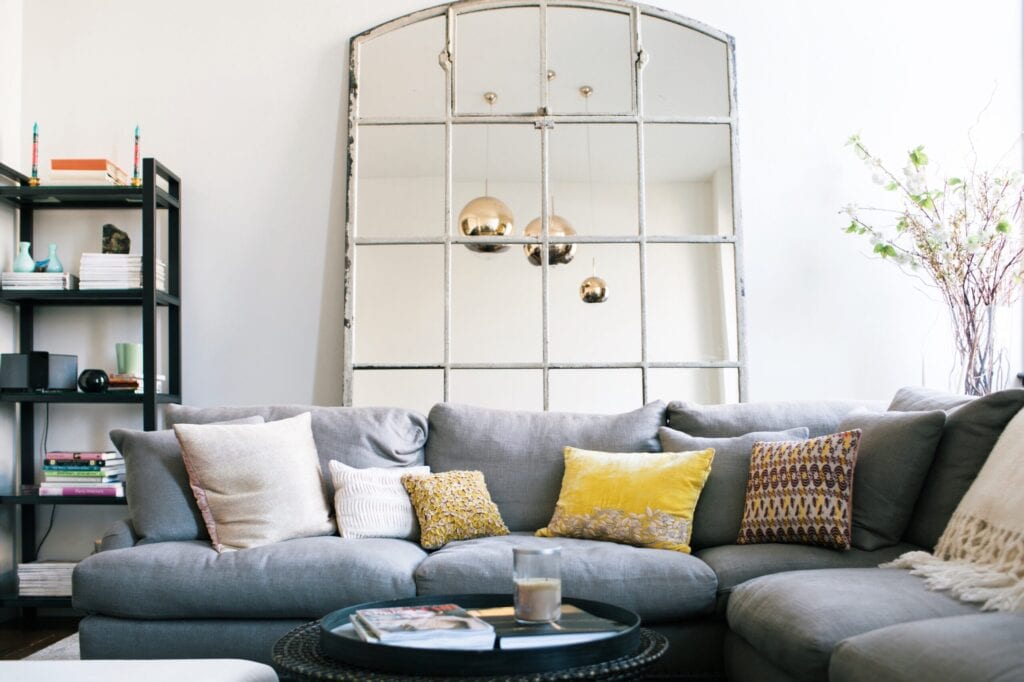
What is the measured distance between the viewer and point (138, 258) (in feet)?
13.4

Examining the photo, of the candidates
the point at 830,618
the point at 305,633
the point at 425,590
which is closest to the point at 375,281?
the point at 425,590

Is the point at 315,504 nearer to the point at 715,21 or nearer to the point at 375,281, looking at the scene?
the point at 375,281

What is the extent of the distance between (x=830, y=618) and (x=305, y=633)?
1080 mm

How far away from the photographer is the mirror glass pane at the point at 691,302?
165 inches

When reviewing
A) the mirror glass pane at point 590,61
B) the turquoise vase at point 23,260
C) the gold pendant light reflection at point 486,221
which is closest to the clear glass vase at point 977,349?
the mirror glass pane at point 590,61

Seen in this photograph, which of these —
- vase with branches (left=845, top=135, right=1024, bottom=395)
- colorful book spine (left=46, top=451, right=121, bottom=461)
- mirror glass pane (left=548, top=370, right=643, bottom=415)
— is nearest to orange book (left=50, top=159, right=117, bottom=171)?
colorful book spine (left=46, top=451, right=121, bottom=461)

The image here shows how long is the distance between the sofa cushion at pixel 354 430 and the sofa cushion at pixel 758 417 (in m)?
0.91

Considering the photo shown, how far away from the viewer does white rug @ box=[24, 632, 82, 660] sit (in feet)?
11.0

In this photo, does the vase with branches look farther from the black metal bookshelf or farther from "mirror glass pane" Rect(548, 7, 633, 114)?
the black metal bookshelf

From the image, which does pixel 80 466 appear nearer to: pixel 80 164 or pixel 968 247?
pixel 80 164

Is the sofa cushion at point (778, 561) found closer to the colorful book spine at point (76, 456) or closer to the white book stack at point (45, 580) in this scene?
the colorful book spine at point (76, 456)

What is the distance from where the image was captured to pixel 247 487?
304 centimetres

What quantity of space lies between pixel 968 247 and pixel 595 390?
1.56 meters

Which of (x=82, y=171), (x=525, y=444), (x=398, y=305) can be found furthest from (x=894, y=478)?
(x=82, y=171)
